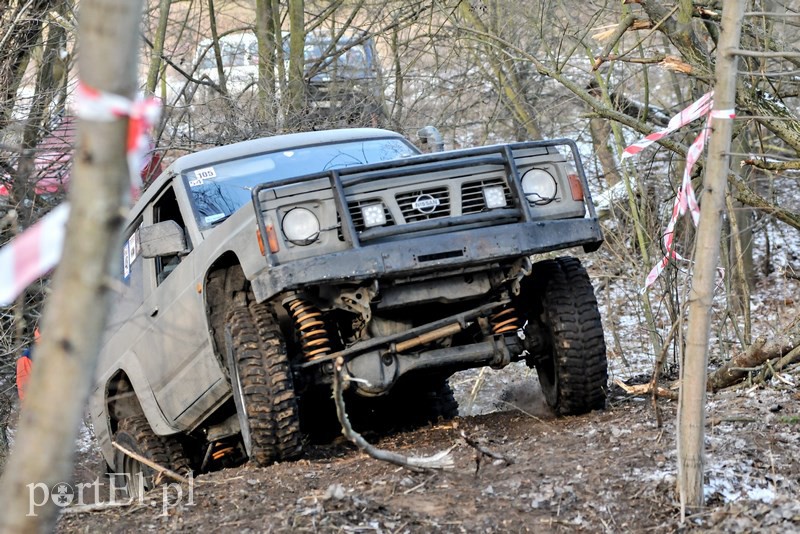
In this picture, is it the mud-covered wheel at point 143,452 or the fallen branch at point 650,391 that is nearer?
the fallen branch at point 650,391

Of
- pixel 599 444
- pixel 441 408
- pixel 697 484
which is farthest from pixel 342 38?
pixel 697 484

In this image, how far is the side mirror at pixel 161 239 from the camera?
20.4 feet

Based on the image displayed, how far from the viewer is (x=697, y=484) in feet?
12.9

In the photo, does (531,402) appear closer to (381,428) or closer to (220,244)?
(381,428)

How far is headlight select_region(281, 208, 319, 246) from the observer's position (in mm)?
5328

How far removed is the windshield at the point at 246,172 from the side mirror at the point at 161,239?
0.69 ft

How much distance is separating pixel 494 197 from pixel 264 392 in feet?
5.18

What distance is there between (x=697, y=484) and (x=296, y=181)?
8.25 ft

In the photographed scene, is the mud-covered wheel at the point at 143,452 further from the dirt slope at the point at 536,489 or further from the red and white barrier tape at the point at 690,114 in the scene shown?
the red and white barrier tape at the point at 690,114

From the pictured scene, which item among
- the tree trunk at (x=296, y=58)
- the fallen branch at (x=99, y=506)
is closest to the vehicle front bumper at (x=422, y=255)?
the fallen branch at (x=99, y=506)

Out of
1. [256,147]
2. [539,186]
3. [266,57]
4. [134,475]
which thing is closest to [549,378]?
[539,186]

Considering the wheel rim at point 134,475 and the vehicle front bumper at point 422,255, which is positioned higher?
the vehicle front bumper at point 422,255

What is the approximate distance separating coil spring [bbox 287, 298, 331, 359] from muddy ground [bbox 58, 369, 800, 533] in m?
0.60

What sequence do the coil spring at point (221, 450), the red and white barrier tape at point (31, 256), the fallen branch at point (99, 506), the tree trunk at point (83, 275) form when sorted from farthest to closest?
the coil spring at point (221, 450) < the fallen branch at point (99, 506) < the red and white barrier tape at point (31, 256) < the tree trunk at point (83, 275)
